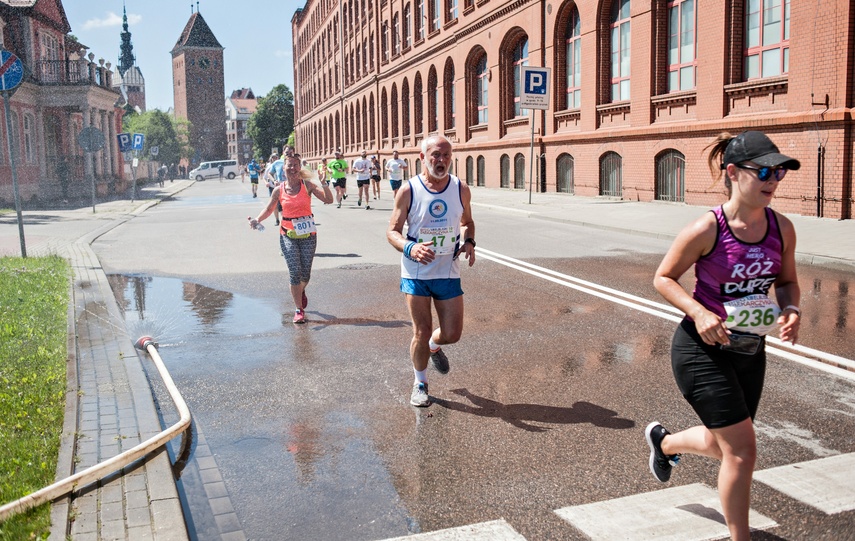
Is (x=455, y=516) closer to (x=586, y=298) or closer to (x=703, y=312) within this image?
(x=703, y=312)

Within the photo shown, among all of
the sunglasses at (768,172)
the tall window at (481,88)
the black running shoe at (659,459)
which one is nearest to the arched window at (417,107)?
the tall window at (481,88)

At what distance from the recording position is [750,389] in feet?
11.6

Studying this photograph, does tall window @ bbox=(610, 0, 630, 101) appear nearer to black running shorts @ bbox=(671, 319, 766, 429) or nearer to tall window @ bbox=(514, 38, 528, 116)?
tall window @ bbox=(514, 38, 528, 116)

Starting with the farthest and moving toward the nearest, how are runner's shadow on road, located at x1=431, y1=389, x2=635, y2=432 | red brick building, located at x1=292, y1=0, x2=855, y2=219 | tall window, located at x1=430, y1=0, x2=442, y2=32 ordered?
tall window, located at x1=430, y1=0, x2=442, y2=32, red brick building, located at x1=292, y1=0, x2=855, y2=219, runner's shadow on road, located at x1=431, y1=389, x2=635, y2=432

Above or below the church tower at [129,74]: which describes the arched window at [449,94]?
below

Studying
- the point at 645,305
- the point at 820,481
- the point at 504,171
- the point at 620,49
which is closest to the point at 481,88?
the point at 504,171

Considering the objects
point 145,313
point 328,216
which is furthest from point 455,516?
point 328,216

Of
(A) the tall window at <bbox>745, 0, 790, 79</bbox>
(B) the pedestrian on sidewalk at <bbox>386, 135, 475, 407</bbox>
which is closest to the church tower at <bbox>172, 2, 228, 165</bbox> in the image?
(A) the tall window at <bbox>745, 0, 790, 79</bbox>

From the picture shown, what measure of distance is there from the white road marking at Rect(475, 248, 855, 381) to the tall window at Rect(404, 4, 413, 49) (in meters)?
36.1

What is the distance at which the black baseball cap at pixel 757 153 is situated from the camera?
3293 millimetres

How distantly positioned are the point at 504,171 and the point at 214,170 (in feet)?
211

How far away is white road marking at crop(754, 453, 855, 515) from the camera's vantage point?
3.92 metres

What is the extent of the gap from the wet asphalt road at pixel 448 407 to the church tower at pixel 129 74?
181864 millimetres

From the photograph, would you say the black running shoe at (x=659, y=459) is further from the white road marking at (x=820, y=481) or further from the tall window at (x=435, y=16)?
the tall window at (x=435, y=16)
